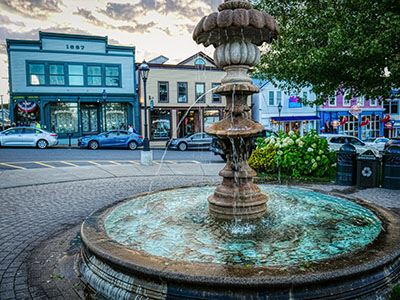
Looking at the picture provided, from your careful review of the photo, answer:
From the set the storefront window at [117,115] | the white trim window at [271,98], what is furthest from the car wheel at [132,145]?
the white trim window at [271,98]

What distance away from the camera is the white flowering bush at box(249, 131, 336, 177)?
10766 mm

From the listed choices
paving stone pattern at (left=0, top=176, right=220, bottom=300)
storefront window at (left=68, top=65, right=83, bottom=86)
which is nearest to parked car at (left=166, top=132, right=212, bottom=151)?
storefront window at (left=68, top=65, right=83, bottom=86)

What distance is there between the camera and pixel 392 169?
9117mm

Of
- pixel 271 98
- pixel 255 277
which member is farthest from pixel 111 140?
pixel 255 277

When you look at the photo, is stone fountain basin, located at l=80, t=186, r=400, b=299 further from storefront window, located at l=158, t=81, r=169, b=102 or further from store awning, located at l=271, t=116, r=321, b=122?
store awning, located at l=271, t=116, r=321, b=122

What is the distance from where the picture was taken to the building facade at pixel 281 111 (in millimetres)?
36906

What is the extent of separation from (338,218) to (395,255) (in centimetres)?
169

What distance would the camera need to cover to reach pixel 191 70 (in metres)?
33.2

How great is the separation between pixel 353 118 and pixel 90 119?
32.1m

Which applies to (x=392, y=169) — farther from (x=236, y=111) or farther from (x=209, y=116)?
(x=209, y=116)

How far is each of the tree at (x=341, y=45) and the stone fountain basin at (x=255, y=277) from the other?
876 centimetres

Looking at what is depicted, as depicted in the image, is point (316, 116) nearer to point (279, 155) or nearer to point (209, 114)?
point (209, 114)

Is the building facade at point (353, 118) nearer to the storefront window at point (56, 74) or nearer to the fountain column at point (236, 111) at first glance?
the storefront window at point (56, 74)

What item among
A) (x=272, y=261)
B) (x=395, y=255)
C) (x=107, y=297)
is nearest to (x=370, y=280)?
(x=395, y=255)
